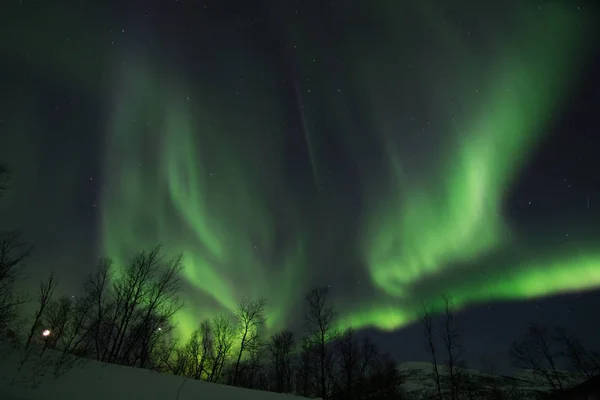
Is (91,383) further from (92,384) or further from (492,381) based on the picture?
(492,381)

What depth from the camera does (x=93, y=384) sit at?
9.34 m

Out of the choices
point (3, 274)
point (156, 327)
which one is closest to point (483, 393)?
point (156, 327)

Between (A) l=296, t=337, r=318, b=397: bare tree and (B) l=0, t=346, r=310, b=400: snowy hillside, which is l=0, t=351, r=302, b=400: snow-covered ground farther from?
(A) l=296, t=337, r=318, b=397: bare tree

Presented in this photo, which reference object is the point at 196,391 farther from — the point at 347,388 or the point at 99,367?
the point at 347,388

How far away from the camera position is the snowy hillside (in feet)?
25.9

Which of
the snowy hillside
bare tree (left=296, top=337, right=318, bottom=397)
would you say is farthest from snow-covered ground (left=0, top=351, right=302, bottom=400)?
bare tree (left=296, top=337, right=318, bottom=397)

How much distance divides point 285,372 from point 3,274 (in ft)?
129

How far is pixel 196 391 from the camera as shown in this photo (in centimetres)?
1140

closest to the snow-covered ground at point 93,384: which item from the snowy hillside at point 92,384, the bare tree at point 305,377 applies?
the snowy hillside at point 92,384

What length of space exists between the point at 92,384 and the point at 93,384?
32 millimetres

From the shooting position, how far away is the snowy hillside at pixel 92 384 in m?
7.89

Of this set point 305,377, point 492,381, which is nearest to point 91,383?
point 305,377

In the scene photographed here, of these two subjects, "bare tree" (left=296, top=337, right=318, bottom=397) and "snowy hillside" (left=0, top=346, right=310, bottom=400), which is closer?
"snowy hillside" (left=0, top=346, right=310, bottom=400)

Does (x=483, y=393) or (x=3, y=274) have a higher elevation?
(x=3, y=274)
